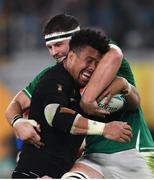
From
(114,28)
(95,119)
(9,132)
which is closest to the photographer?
(95,119)

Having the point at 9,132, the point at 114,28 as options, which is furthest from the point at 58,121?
the point at 114,28

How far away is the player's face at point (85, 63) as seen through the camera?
543 centimetres

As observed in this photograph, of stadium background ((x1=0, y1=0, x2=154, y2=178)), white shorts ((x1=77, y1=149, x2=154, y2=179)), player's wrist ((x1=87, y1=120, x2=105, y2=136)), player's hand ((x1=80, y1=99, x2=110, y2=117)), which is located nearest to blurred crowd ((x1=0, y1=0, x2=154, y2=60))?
stadium background ((x1=0, y1=0, x2=154, y2=178))

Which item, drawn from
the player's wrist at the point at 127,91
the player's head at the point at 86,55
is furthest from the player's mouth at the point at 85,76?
the player's wrist at the point at 127,91

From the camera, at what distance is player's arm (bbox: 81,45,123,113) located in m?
5.31

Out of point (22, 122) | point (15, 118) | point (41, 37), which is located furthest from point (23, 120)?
point (41, 37)

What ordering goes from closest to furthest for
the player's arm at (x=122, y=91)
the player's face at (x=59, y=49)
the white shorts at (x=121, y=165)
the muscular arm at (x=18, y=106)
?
1. the player's arm at (x=122, y=91)
2. the white shorts at (x=121, y=165)
3. the muscular arm at (x=18, y=106)
4. the player's face at (x=59, y=49)

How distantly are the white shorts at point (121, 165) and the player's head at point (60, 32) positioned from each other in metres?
0.86

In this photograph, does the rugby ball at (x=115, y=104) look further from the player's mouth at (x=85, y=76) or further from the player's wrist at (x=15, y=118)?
the player's wrist at (x=15, y=118)

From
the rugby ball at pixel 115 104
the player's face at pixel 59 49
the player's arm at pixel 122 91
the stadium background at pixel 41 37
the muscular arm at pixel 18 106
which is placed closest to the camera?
the player's arm at pixel 122 91

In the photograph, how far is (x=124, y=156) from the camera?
5816 millimetres

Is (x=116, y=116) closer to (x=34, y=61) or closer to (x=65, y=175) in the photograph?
(x=65, y=175)

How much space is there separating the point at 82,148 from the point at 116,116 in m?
0.38

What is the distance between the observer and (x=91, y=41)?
5.46 meters
